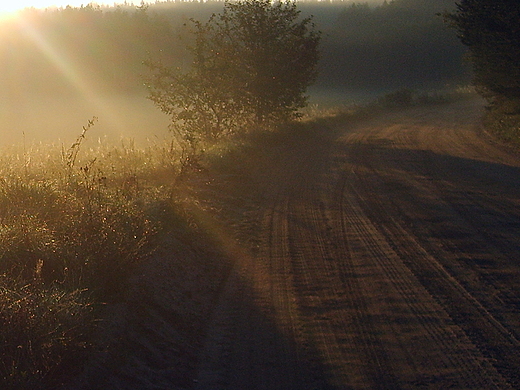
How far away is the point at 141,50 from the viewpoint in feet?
180

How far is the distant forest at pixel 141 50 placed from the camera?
52625 mm

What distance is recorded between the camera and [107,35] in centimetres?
5891

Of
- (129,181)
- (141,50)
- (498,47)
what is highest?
(141,50)

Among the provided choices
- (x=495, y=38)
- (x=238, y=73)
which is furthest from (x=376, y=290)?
(x=238, y=73)

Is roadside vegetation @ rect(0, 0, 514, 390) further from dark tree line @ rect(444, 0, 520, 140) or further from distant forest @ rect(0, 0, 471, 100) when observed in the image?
distant forest @ rect(0, 0, 471, 100)

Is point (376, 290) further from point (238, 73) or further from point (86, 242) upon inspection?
point (238, 73)

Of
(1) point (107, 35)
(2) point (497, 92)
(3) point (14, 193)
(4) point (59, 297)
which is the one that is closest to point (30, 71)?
(1) point (107, 35)

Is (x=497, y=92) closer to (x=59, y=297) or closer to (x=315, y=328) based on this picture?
(x=315, y=328)

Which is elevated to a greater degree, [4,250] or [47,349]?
[4,250]

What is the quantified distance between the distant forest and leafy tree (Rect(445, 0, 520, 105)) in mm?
25524

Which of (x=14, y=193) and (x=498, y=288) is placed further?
(x=14, y=193)

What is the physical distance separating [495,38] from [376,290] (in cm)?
1353

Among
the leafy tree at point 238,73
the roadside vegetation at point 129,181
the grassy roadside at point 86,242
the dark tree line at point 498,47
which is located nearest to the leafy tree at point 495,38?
the dark tree line at point 498,47

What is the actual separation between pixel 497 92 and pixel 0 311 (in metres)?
18.8
